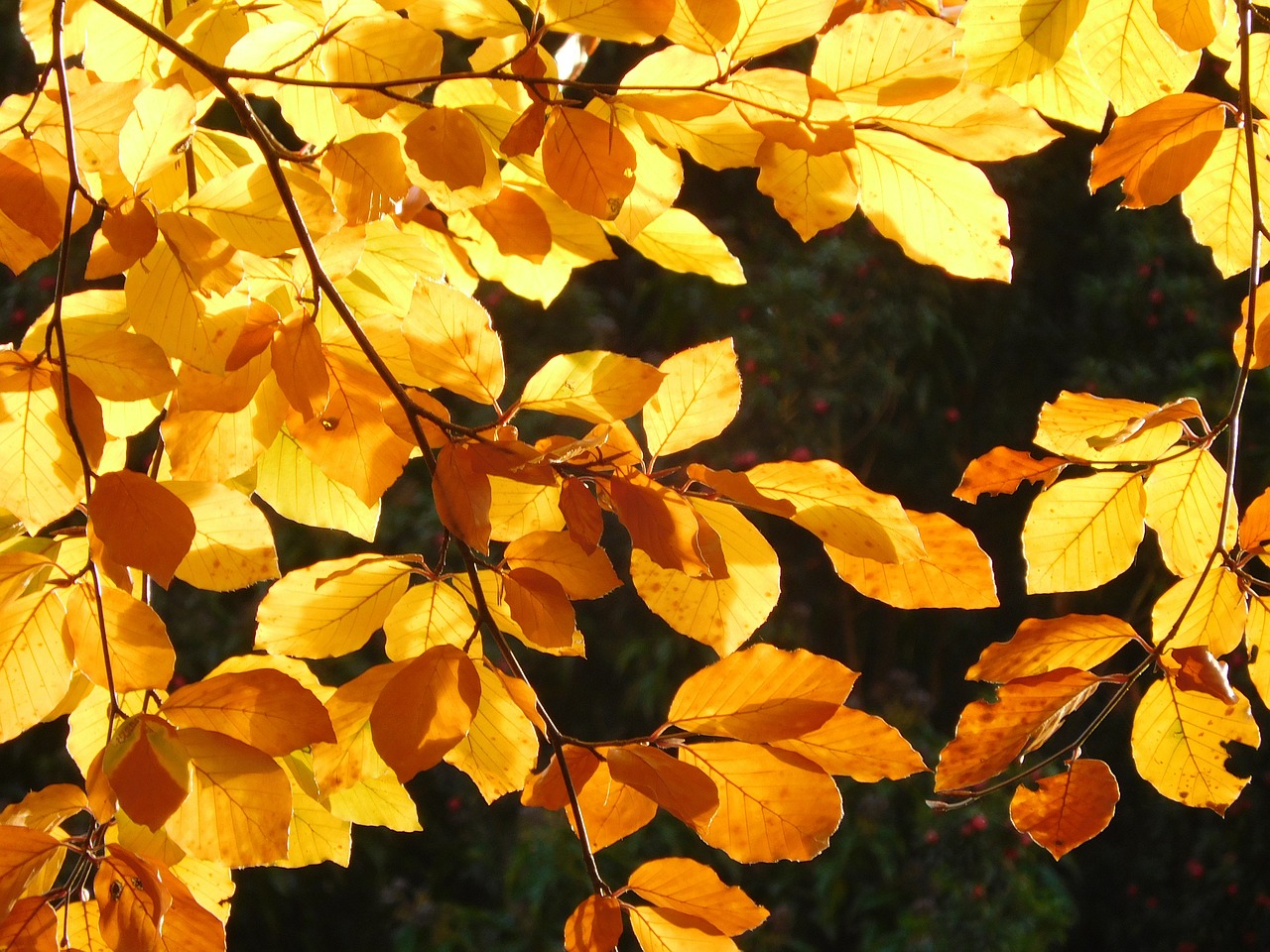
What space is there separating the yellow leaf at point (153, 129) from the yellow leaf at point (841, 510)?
29 centimetres

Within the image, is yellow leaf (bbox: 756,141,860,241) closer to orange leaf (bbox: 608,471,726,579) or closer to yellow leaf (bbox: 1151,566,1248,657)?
orange leaf (bbox: 608,471,726,579)

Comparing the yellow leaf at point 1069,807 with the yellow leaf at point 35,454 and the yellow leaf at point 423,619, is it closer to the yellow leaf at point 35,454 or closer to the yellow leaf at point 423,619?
the yellow leaf at point 423,619

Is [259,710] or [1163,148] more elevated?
[1163,148]

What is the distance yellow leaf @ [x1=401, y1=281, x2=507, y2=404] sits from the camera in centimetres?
51

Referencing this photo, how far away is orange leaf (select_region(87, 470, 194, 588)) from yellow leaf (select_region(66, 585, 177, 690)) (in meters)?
0.04

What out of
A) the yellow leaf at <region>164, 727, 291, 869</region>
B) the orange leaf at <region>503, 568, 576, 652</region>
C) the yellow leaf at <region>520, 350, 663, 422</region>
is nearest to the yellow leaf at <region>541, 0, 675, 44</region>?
the yellow leaf at <region>520, 350, 663, 422</region>

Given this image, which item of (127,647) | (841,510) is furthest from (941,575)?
(127,647)

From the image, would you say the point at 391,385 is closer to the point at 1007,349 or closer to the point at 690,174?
the point at 690,174

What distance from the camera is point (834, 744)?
0.51 meters

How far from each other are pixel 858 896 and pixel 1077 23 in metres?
2.34

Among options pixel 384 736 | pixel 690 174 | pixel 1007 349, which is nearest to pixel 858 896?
pixel 1007 349

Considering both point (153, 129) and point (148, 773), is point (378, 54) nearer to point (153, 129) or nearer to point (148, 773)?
point (153, 129)

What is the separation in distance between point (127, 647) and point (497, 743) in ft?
0.59

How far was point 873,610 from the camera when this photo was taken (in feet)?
10.2
